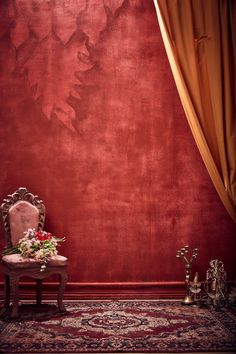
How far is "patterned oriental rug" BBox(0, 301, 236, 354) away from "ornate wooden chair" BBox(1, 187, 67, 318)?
0.23 meters

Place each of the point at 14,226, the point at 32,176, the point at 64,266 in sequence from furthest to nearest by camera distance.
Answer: the point at 32,176
the point at 14,226
the point at 64,266

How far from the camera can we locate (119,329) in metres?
3.72

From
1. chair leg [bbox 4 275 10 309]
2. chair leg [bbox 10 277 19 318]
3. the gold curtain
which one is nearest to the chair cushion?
chair leg [bbox 10 277 19 318]

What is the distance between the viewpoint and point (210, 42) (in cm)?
483

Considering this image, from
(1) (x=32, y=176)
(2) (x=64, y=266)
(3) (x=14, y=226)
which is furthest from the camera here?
(1) (x=32, y=176)

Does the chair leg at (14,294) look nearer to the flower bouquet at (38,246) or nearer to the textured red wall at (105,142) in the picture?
the flower bouquet at (38,246)

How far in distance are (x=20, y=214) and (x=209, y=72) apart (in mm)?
2477

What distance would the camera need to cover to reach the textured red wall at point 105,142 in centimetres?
508

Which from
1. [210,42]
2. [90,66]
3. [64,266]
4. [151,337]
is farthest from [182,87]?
[151,337]

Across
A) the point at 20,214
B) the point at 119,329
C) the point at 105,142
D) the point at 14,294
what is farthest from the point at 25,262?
the point at 105,142

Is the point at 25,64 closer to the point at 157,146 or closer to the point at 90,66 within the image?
the point at 90,66

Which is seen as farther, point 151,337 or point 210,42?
point 210,42

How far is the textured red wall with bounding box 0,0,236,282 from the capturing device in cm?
508

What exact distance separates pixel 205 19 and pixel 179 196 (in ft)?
6.42
